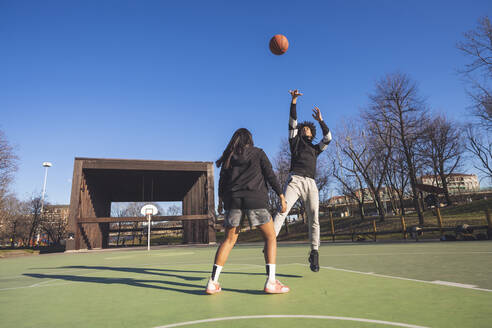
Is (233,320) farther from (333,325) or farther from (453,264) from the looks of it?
(453,264)

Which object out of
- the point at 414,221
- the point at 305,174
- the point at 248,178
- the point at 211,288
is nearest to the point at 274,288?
the point at 211,288

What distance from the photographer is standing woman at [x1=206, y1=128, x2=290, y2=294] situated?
126 inches

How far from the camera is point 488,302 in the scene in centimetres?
244

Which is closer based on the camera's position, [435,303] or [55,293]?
[435,303]

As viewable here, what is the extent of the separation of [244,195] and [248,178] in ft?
0.70

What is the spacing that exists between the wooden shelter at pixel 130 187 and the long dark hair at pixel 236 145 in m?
18.2

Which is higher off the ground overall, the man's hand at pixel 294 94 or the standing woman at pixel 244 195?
the man's hand at pixel 294 94

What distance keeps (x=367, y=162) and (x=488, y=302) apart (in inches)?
1055

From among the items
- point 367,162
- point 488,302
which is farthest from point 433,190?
point 488,302

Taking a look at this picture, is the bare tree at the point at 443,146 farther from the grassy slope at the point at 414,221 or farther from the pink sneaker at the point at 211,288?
the pink sneaker at the point at 211,288

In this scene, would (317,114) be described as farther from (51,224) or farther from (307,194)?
(51,224)

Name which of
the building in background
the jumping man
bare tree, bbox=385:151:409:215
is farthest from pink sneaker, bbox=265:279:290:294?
the building in background

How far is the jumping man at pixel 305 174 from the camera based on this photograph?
4211mm

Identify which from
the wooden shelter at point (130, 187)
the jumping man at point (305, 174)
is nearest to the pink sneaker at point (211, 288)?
the jumping man at point (305, 174)
